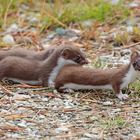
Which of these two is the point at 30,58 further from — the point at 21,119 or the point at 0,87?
the point at 21,119

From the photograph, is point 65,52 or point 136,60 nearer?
point 136,60

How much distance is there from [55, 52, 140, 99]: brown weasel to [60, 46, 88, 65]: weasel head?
15 centimetres

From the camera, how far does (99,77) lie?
6.41m

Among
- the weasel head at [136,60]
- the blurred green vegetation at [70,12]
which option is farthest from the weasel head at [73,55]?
the blurred green vegetation at [70,12]

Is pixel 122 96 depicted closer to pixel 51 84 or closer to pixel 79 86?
pixel 79 86

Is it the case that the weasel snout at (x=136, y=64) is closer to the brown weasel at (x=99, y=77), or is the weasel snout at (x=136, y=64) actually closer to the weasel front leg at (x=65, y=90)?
the brown weasel at (x=99, y=77)

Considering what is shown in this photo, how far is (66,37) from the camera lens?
857 cm

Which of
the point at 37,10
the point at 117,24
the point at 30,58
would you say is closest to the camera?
the point at 30,58

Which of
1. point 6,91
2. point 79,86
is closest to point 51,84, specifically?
point 79,86

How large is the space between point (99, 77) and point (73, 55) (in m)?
0.49

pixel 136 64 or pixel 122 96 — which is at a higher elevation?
pixel 136 64

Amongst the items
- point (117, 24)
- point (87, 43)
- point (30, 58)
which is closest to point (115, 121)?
point (30, 58)

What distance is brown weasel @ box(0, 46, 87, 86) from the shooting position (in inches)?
266

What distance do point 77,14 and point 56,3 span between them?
0.32m
